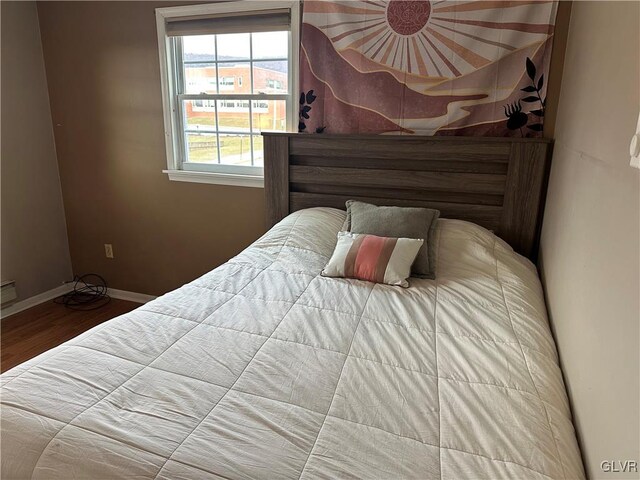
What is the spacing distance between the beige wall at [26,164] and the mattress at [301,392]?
2.16 m

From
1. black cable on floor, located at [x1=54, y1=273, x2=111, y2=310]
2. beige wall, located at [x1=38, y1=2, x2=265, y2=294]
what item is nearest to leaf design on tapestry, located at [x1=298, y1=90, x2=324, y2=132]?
beige wall, located at [x1=38, y1=2, x2=265, y2=294]

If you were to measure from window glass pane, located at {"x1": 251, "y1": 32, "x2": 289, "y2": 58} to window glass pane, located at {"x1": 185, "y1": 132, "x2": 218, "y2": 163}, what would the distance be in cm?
63

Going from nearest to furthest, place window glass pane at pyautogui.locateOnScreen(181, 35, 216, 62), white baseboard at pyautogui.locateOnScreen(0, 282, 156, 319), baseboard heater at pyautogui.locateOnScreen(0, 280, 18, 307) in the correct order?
window glass pane at pyautogui.locateOnScreen(181, 35, 216, 62)
baseboard heater at pyautogui.locateOnScreen(0, 280, 18, 307)
white baseboard at pyautogui.locateOnScreen(0, 282, 156, 319)

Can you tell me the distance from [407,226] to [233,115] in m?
1.48

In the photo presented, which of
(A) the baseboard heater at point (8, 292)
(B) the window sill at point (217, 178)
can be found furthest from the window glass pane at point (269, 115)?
(A) the baseboard heater at point (8, 292)

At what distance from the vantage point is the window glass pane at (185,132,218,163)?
9.44 ft

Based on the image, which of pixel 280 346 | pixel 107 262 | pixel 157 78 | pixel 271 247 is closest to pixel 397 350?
pixel 280 346

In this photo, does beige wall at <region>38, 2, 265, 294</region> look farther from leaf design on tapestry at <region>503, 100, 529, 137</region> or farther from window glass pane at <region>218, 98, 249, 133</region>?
leaf design on tapestry at <region>503, 100, 529, 137</region>

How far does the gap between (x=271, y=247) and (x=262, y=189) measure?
29.2 inches

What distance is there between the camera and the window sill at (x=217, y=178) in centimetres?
274

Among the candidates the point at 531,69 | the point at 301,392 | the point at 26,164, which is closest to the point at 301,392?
the point at 301,392

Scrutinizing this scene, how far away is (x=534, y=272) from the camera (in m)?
1.97

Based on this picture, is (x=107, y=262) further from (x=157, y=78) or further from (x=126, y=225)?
(x=157, y=78)

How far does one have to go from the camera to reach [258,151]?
2770mm
